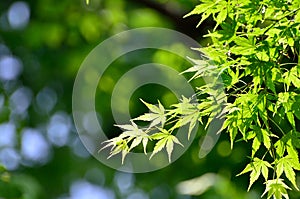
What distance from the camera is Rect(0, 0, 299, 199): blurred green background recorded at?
2570 millimetres

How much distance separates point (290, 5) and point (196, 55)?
5.07 feet

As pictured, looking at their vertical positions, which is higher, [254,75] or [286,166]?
[254,75]

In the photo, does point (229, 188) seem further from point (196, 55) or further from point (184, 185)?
point (196, 55)

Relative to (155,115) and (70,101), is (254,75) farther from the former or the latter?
(70,101)

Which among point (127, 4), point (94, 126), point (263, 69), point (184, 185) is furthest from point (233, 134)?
point (94, 126)

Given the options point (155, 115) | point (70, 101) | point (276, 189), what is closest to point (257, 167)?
point (276, 189)

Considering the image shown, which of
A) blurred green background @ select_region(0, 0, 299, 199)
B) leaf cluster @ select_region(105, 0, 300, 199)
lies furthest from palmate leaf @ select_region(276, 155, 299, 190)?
blurred green background @ select_region(0, 0, 299, 199)

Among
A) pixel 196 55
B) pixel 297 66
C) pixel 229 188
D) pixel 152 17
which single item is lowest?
pixel 229 188

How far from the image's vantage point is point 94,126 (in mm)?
3264

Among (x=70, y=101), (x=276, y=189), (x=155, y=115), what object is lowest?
(x=276, y=189)

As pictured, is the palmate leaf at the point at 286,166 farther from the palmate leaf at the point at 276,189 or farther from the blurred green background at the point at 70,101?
the blurred green background at the point at 70,101

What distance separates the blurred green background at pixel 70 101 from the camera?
101 inches

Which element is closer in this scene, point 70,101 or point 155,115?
point 155,115

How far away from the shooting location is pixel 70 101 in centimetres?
355
